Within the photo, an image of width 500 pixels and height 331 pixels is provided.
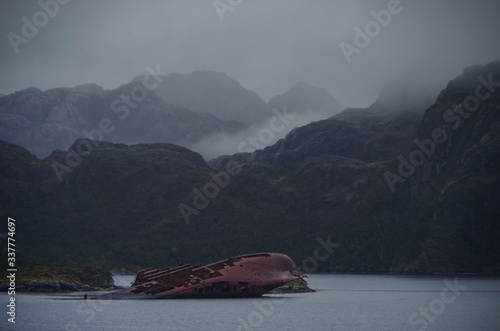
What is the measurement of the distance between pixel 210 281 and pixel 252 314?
24.6 metres

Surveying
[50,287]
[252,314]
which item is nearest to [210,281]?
[252,314]

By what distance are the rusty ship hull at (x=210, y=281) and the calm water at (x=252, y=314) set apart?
2.29 m

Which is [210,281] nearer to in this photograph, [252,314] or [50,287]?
[252,314]

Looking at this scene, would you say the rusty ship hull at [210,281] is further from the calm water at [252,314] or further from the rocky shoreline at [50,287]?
the rocky shoreline at [50,287]

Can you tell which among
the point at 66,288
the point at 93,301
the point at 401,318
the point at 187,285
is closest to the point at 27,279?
the point at 66,288

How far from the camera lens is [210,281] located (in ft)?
419

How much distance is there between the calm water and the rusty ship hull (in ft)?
7.52

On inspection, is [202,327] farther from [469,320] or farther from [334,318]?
[469,320]

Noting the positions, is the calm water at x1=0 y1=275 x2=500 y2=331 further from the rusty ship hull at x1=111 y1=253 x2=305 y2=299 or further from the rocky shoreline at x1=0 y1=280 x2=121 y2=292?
the rocky shoreline at x1=0 y1=280 x2=121 y2=292

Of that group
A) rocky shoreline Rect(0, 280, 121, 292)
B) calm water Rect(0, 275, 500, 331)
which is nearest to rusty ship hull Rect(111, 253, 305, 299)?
calm water Rect(0, 275, 500, 331)

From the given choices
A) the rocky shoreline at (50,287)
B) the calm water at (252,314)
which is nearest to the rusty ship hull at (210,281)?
the calm water at (252,314)

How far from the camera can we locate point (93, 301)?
125 meters

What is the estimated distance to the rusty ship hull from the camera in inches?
4970

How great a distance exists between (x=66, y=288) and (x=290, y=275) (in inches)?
2567
